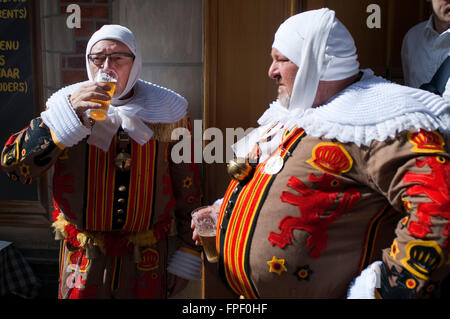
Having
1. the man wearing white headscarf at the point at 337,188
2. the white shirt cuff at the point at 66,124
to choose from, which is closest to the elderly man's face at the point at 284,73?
the man wearing white headscarf at the point at 337,188

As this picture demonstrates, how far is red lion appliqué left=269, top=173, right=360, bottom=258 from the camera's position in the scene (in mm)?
1403

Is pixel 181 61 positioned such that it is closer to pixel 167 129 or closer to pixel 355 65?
pixel 167 129

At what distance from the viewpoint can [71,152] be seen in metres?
1.96

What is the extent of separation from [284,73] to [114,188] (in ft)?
3.15

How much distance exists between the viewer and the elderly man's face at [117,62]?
194cm

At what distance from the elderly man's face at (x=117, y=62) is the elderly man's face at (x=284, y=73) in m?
0.75

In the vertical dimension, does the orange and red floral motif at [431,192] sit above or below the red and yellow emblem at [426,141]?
below

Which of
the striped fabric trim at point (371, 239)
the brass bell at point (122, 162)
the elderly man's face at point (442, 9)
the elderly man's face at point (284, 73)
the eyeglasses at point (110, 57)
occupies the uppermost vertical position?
the elderly man's face at point (442, 9)

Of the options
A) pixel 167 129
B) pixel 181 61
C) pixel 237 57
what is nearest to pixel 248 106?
pixel 237 57

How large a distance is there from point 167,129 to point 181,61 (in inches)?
27.9

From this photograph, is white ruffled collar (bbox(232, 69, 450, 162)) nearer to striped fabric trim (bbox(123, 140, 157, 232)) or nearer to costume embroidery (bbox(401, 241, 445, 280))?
costume embroidery (bbox(401, 241, 445, 280))

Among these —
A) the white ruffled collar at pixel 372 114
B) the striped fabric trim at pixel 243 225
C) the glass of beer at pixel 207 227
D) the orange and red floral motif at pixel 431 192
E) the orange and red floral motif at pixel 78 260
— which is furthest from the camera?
the orange and red floral motif at pixel 78 260

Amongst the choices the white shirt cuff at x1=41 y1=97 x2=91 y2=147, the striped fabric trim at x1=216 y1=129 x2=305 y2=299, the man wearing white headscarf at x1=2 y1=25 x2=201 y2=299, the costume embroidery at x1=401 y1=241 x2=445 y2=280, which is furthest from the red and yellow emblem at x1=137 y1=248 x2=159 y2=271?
the costume embroidery at x1=401 y1=241 x2=445 y2=280

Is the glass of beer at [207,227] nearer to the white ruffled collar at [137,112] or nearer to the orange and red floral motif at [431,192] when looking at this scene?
the white ruffled collar at [137,112]
